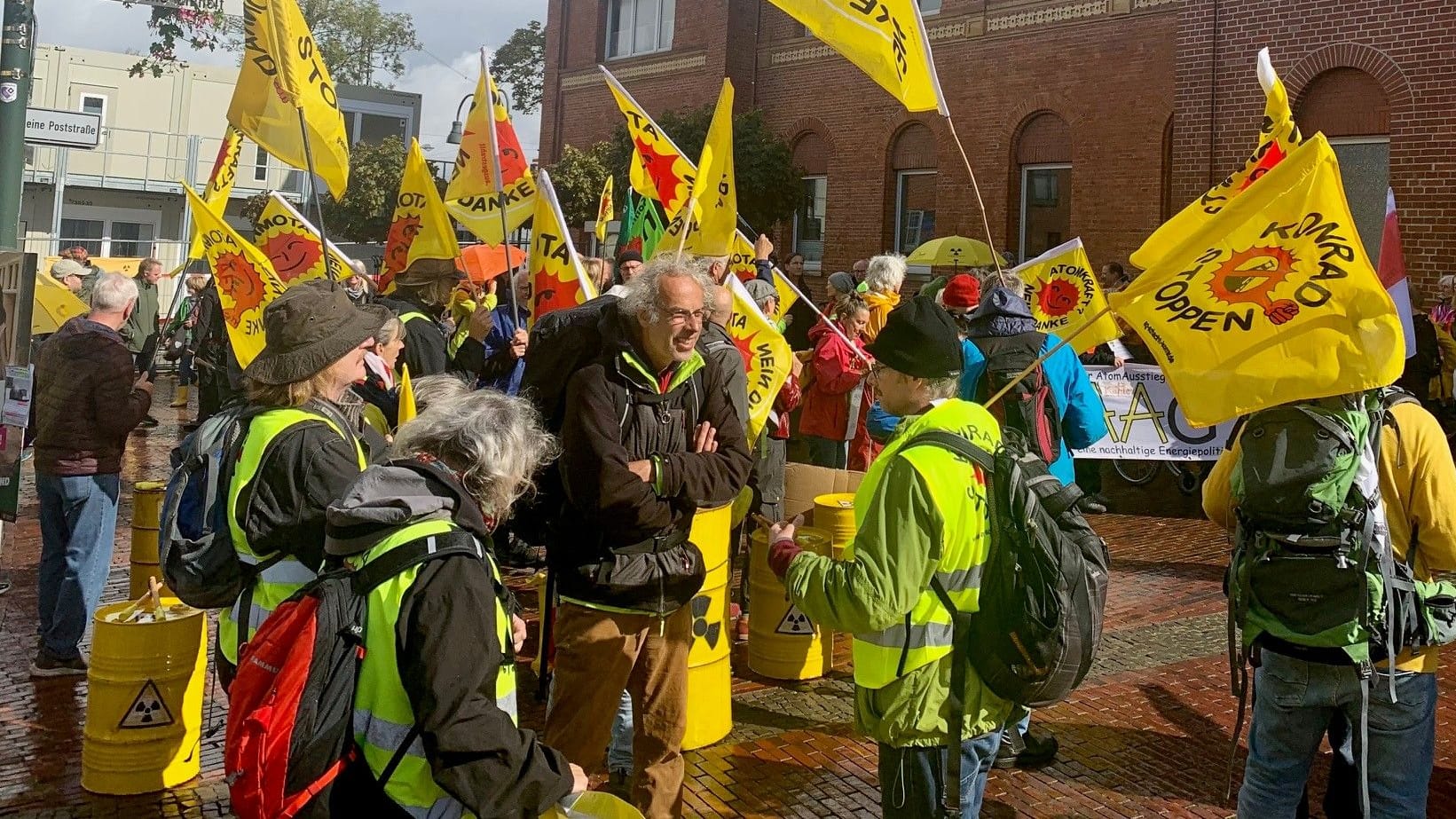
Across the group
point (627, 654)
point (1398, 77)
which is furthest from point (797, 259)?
point (627, 654)

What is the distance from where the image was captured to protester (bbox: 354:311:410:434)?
4.27 meters

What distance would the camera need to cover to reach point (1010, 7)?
2023 cm

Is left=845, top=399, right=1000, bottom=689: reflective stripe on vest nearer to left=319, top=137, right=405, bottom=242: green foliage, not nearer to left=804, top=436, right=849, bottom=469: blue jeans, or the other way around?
left=804, top=436, right=849, bottom=469: blue jeans

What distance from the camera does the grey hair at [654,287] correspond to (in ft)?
13.2

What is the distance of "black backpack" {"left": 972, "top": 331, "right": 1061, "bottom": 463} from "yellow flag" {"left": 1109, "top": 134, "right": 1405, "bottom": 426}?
5.15 ft

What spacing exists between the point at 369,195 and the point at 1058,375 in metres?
27.4

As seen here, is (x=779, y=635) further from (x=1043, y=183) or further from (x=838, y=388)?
(x=1043, y=183)

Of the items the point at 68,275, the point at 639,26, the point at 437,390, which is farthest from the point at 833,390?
the point at 639,26

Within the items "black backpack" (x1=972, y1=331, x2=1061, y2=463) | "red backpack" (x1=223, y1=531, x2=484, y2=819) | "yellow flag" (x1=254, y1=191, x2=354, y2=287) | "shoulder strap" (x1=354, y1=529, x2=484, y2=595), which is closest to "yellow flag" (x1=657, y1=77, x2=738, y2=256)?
"black backpack" (x1=972, y1=331, x2=1061, y2=463)

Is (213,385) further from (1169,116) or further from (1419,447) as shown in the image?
(1169,116)

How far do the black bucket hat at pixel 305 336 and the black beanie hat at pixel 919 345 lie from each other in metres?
1.48

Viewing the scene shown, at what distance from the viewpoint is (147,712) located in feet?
15.5

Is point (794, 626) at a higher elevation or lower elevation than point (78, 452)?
lower

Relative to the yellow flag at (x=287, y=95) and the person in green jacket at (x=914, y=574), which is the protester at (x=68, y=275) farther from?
the person in green jacket at (x=914, y=574)
